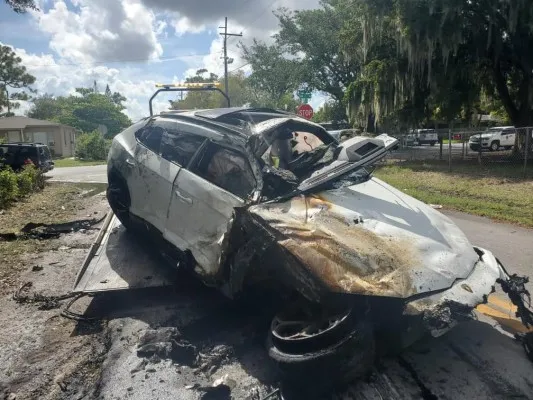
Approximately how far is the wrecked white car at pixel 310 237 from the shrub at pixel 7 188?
689 centimetres

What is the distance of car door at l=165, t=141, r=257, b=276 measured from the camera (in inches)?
139

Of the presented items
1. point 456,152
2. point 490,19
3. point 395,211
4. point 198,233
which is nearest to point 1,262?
point 198,233

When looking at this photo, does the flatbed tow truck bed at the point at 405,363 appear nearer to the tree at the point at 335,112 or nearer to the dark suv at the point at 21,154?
the dark suv at the point at 21,154

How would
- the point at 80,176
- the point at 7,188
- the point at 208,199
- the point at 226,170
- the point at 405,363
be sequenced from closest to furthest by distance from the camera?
the point at 405,363
the point at 208,199
the point at 226,170
the point at 7,188
the point at 80,176

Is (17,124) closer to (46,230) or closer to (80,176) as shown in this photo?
(80,176)

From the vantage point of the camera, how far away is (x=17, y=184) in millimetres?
11477

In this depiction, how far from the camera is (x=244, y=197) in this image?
11.3 ft

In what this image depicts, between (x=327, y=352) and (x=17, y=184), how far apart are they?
11.4m

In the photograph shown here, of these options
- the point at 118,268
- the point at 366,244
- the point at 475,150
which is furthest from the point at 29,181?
the point at 475,150

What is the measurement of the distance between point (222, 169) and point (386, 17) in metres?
14.0

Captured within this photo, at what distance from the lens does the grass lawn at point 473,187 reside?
8.56 metres

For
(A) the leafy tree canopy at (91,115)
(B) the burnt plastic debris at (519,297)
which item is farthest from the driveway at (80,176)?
(A) the leafy tree canopy at (91,115)

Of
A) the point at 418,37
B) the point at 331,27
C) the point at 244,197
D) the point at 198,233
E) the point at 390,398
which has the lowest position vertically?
the point at 390,398

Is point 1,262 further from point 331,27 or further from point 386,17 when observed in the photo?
point 331,27
